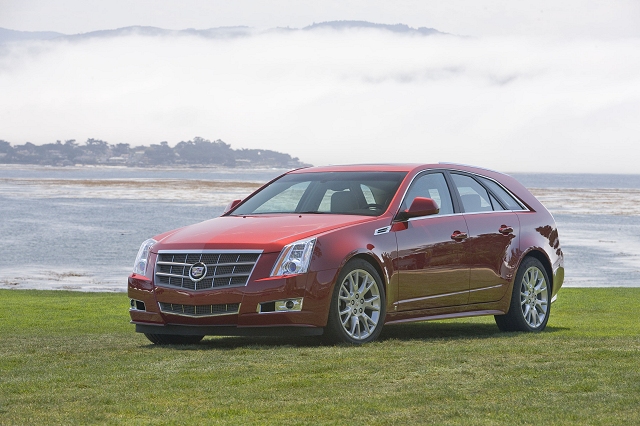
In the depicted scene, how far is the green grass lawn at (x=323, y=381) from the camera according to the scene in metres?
6.18

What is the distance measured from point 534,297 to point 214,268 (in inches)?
161

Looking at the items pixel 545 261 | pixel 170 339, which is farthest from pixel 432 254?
pixel 170 339

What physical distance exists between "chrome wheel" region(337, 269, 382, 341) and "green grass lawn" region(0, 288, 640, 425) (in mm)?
249

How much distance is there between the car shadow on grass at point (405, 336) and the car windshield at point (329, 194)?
1266 millimetres

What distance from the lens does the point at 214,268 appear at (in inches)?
368

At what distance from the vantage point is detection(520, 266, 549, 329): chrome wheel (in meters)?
11.6

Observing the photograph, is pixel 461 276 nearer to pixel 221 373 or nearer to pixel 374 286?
pixel 374 286

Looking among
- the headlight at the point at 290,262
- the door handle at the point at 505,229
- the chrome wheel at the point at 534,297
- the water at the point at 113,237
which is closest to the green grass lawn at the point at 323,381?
the headlight at the point at 290,262

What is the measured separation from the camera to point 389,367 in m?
7.80

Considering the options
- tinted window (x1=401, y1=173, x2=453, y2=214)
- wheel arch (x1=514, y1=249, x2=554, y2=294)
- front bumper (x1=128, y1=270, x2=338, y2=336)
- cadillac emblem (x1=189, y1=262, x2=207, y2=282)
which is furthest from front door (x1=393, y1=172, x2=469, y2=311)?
cadillac emblem (x1=189, y1=262, x2=207, y2=282)

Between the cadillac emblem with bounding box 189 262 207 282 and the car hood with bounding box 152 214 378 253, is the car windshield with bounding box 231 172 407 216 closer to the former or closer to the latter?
the car hood with bounding box 152 214 378 253

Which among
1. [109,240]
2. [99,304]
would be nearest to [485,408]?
[99,304]

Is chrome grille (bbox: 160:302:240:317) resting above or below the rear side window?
below

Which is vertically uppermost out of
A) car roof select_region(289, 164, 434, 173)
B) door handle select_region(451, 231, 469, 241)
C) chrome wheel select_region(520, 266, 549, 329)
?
car roof select_region(289, 164, 434, 173)
